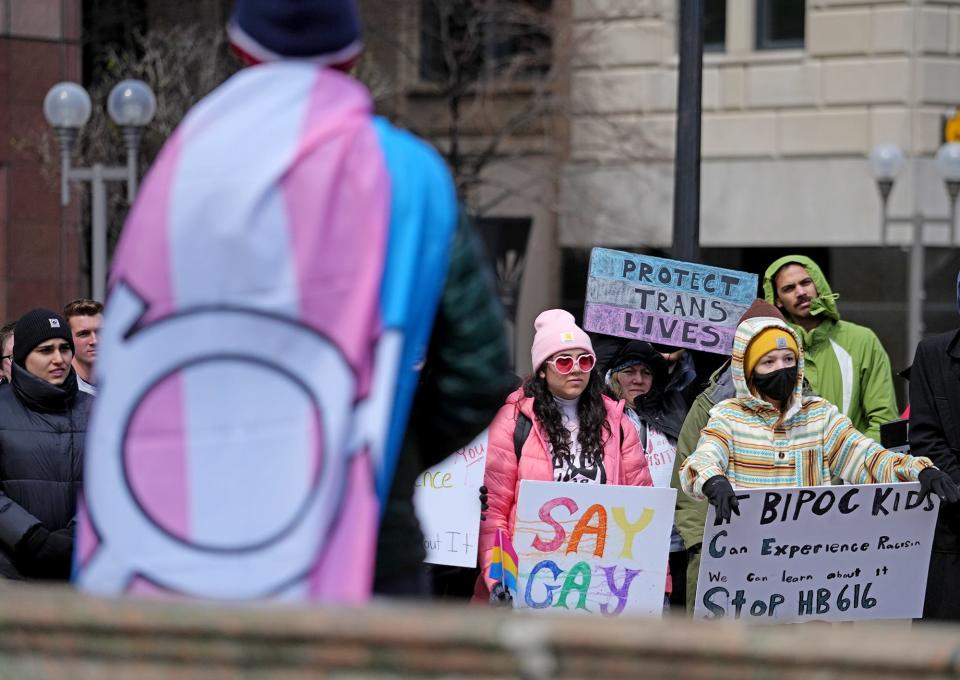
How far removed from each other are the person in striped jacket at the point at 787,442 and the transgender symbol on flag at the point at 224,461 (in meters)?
4.62

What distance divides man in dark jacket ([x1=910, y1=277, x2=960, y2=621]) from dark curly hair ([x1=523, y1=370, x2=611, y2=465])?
1302mm

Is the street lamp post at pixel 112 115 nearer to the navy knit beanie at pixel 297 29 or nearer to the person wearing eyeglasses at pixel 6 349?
the person wearing eyeglasses at pixel 6 349

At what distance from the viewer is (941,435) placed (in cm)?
782

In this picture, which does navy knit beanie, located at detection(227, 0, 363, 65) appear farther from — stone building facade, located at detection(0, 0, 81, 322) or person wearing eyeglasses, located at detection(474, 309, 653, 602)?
stone building facade, located at detection(0, 0, 81, 322)

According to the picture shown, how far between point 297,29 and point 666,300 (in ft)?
21.5

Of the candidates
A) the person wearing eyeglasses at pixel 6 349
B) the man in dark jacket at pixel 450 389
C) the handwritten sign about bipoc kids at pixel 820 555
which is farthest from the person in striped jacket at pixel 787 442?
the man in dark jacket at pixel 450 389

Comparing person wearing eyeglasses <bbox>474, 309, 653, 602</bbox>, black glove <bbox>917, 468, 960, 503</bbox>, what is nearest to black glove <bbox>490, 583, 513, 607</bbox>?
person wearing eyeglasses <bbox>474, 309, 653, 602</bbox>

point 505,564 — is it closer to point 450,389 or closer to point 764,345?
point 764,345

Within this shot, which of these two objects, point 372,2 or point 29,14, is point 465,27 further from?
point 29,14

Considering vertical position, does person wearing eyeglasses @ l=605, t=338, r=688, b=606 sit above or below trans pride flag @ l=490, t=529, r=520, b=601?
above

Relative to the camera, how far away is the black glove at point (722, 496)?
6.70 metres

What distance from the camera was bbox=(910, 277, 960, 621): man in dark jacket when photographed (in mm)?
7711

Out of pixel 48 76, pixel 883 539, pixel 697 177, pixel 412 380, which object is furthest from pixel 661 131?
pixel 412 380

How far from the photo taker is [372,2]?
2666 centimetres
